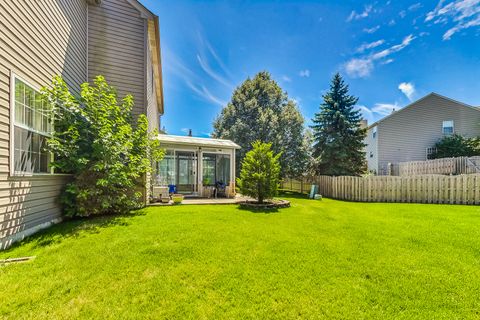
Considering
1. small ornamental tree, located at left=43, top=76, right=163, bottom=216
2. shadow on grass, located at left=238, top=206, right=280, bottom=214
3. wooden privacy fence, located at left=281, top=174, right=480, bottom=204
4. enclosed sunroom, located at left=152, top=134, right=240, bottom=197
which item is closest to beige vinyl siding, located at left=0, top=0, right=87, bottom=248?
small ornamental tree, located at left=43, top=76, right=163, bottom=216

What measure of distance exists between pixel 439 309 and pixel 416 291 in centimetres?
31

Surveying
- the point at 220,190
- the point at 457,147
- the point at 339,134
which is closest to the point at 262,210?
the point at 220,190

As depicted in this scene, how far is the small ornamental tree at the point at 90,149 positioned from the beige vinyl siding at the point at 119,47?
1.92 meters

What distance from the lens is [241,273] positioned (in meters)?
2.99

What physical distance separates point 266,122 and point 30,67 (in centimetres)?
1522

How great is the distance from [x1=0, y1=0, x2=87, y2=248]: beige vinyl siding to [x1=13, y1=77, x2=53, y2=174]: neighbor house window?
0.20 m

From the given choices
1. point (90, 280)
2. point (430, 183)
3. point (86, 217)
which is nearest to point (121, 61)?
point (86, 217)

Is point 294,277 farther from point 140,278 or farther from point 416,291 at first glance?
point 140,278

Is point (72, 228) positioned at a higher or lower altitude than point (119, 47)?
lower

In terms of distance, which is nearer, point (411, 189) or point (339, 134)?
point (411, 189)

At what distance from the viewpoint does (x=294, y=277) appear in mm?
2896

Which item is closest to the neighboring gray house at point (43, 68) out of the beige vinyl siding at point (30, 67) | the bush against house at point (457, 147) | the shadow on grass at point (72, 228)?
the beige vinyl siding at point (30, 67)

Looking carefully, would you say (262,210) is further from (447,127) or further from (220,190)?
(447,127)

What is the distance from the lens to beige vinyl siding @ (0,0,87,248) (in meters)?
3.56
